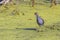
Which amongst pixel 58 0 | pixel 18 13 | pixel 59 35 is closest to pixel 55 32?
pixel 59 35

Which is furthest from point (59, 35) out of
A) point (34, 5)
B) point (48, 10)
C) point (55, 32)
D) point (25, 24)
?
point (34, 5)

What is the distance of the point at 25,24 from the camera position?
9328 millimetres

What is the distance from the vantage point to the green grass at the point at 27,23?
7.60 meters

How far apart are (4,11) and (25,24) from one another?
3.12 meters

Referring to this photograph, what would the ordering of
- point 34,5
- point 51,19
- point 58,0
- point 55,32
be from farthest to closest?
point 58,0
point 34,5
point 51,19
point 55,32

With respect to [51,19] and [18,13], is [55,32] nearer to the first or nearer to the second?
[51,19]

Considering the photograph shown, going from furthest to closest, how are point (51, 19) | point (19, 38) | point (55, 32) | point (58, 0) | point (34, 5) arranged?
point (58, 0) → point (34, 5) → point (51, 19) → point (55, 32) → point (19, 38)

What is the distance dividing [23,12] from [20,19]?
1.40 metres

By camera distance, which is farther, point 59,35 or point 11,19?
point 11,19

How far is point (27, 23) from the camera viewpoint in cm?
956

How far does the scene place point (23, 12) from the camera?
11.8 metres

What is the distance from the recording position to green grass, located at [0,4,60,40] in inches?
299

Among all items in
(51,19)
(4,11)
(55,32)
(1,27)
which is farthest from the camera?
(4,11)

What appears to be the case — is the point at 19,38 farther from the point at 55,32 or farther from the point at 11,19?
the point at 11,19
